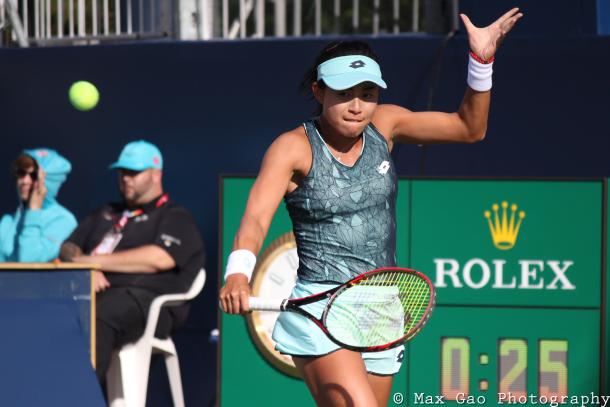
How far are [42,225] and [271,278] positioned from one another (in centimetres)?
169

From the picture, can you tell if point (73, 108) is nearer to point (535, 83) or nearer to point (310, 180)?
point (535, 83)

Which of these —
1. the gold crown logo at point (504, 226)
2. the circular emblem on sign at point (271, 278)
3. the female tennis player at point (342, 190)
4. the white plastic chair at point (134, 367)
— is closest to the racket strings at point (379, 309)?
the female tennis player at point (342, 190)

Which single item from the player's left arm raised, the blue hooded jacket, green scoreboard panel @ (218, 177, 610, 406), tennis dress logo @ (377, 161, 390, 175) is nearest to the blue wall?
the blue hooded jacket

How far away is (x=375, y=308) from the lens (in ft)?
13.2

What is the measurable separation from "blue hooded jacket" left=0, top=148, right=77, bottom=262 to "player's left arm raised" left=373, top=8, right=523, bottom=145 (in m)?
3.55

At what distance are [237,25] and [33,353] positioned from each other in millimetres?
3435

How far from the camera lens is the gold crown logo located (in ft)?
20.6

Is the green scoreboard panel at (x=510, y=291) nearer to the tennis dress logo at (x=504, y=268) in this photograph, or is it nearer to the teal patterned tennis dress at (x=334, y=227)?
the tennis dress logo at (x=504, y=268)

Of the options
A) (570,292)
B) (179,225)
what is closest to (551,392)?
(570,292)

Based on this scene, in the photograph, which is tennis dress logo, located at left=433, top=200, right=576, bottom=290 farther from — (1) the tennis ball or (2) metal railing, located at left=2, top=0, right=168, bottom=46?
(2) metal railing, located at left=2, top=0, right=168, bottom=46

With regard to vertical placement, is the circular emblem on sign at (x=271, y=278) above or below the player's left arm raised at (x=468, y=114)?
below

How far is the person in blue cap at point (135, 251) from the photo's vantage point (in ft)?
22.2

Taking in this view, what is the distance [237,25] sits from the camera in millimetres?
8578

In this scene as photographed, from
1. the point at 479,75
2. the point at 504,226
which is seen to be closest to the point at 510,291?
the point at 504,226
